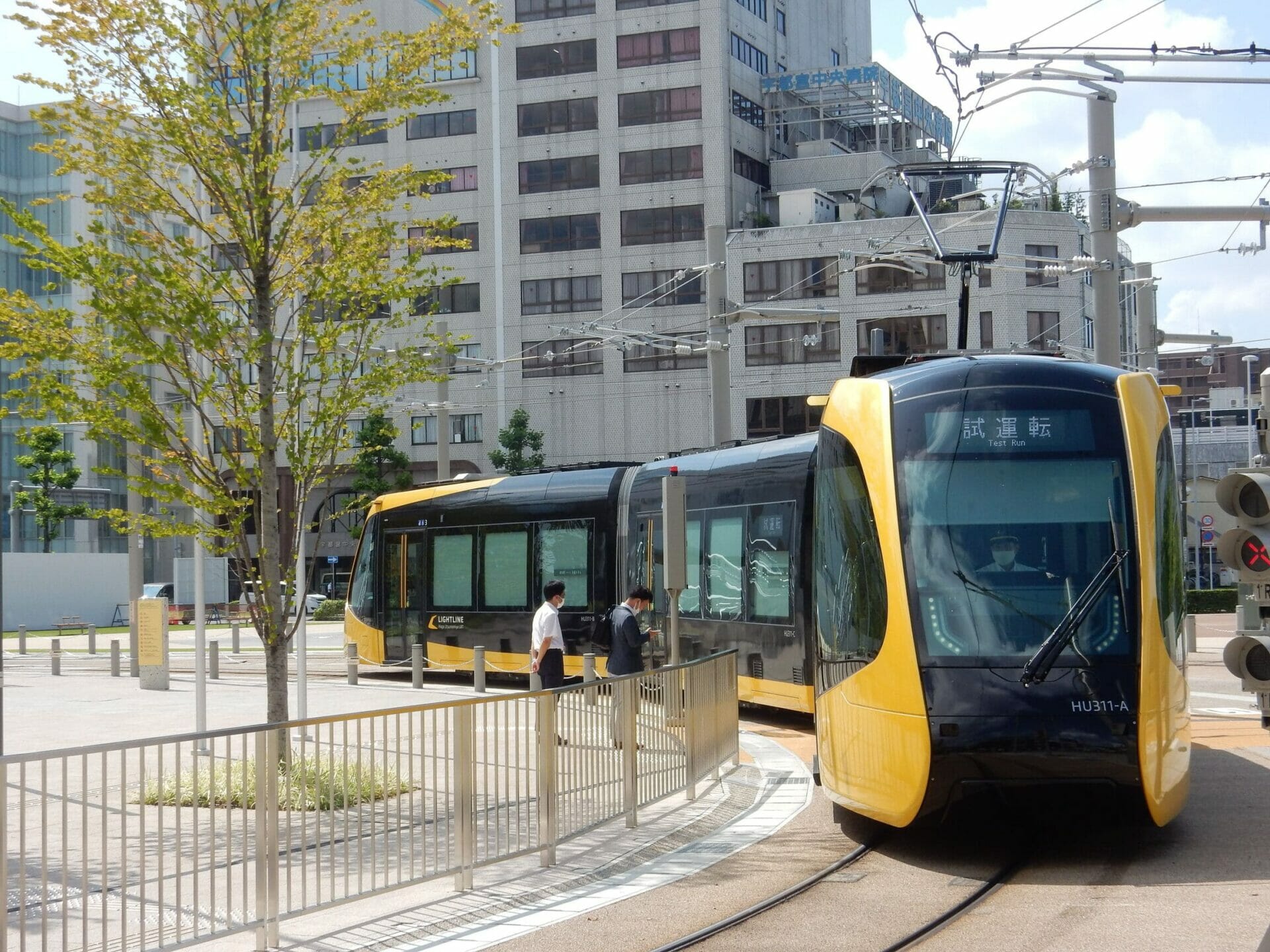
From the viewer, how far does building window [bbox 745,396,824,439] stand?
59.5 meters

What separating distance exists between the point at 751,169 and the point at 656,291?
7219 mm

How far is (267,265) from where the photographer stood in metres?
12.5

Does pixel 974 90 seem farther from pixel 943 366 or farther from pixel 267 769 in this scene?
pixel 267 769

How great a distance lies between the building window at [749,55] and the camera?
62656mm

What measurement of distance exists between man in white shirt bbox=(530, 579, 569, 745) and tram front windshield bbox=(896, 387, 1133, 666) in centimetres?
598

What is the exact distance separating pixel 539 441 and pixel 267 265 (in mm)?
49352

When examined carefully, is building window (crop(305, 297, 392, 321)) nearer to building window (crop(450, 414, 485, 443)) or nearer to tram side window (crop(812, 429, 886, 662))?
tram side window (crop(812, 429, 886, 662))

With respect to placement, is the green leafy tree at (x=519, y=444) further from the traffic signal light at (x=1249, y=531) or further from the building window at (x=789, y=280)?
the traffic signal light at (x=1249, y=531)

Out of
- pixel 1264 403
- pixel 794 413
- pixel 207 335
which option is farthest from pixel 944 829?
pixel 794 413

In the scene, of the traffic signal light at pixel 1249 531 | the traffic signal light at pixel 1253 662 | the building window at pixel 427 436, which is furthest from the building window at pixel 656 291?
the traffic signal light at pixel 1253 662

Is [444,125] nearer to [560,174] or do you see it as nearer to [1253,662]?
[560,174]

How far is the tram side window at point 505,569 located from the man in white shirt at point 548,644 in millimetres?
7976

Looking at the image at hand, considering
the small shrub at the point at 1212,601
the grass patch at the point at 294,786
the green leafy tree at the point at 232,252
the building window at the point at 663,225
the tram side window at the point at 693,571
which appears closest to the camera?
the grass patch at the point at 294,786

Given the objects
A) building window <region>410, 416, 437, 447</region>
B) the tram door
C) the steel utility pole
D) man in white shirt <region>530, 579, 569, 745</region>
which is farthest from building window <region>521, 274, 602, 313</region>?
man in white shirt <region>530, 579, 569, 745</region>
